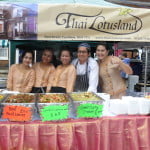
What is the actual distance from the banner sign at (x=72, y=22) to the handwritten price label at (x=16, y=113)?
0.88m

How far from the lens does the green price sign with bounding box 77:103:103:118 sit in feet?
6.12

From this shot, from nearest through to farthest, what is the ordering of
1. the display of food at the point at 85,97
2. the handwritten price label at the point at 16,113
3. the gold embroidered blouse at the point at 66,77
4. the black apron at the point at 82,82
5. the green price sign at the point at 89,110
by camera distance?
the handwritten price label at the point at 16,113 → the green price sign at the point at 89,110 → the display of food at the point at 85,97 → the gold embroidered blouse at the point at 66,77 → the black apron at the point at 82,82

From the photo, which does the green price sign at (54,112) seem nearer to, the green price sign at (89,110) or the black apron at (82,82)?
the green price sign at (89,110)

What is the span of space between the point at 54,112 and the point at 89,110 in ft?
0.93

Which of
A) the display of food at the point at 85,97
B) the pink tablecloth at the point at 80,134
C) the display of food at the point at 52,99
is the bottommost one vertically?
the pink tablecloth at the point at 80,134

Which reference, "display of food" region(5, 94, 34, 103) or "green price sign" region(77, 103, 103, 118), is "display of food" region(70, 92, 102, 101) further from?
"display of food" region(5, 94, 34, 103)

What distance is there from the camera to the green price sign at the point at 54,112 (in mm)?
1809

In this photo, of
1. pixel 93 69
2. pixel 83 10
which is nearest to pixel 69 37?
pixel 83 10

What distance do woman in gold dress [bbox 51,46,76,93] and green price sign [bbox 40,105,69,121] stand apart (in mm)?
734

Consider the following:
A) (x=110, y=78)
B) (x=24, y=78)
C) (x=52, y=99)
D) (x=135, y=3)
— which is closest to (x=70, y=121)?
(x=52, y=99)

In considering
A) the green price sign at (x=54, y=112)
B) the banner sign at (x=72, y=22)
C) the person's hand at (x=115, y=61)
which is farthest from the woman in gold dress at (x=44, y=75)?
the green price sign at (x=54, y=112)

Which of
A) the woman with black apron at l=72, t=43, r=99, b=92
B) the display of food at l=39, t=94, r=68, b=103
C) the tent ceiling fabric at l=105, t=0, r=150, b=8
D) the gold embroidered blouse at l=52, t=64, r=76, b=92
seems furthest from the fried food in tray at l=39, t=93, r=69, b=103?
the tent ceiling fabric at l=105, t=0, r=150, b=8

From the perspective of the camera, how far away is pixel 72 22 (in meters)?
2.40

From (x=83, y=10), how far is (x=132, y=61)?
557 centimetres
